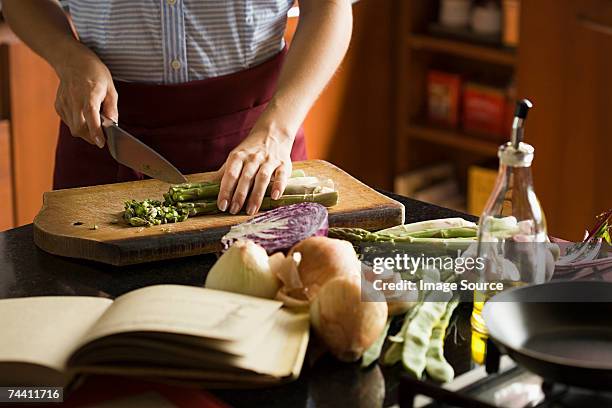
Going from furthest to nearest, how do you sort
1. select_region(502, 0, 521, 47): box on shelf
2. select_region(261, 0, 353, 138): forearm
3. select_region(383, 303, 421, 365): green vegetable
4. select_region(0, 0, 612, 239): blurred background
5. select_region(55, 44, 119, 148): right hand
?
select_region(502, 0, 521, 47): box on shelf
select_region(0, 0, 612, 239): blurred background
select_region(261, 0, 353, 138): forearm
select_region(55, 44, 119, 148): right hand
select_region(383, 303, 421, 365): green vegetable

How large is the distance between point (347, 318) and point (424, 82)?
9.76 ft

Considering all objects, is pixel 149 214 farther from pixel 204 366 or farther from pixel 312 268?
pixel 204 366

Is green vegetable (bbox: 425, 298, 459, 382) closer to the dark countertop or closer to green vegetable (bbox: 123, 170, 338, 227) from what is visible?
the dark countertop

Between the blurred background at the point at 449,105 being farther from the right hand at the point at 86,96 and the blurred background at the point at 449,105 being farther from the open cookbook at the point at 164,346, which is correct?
the open cookbook at the point at 164,346

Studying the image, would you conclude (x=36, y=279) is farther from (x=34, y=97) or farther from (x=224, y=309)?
(x=34, y=97)

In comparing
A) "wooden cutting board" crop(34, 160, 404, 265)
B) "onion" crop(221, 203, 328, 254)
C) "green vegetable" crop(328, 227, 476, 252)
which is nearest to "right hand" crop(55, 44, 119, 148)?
"wooden cutting board" crop(34, 160, 404, 265)

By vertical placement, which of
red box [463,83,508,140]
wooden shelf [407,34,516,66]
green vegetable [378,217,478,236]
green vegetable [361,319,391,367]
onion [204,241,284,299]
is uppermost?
onion [204,241,284,299]

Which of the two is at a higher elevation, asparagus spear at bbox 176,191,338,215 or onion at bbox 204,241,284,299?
onion at bbox 204,241,284,299

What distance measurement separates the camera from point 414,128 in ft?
13.6

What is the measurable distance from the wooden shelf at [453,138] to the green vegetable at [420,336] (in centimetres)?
253

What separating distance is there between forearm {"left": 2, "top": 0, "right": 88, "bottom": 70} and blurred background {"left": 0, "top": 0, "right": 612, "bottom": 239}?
0.84 meters

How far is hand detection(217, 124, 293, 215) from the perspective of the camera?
1812 millimetres

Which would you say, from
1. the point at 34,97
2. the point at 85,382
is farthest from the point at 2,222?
the point at 85,382

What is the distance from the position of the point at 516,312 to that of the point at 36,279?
721 millimetres
